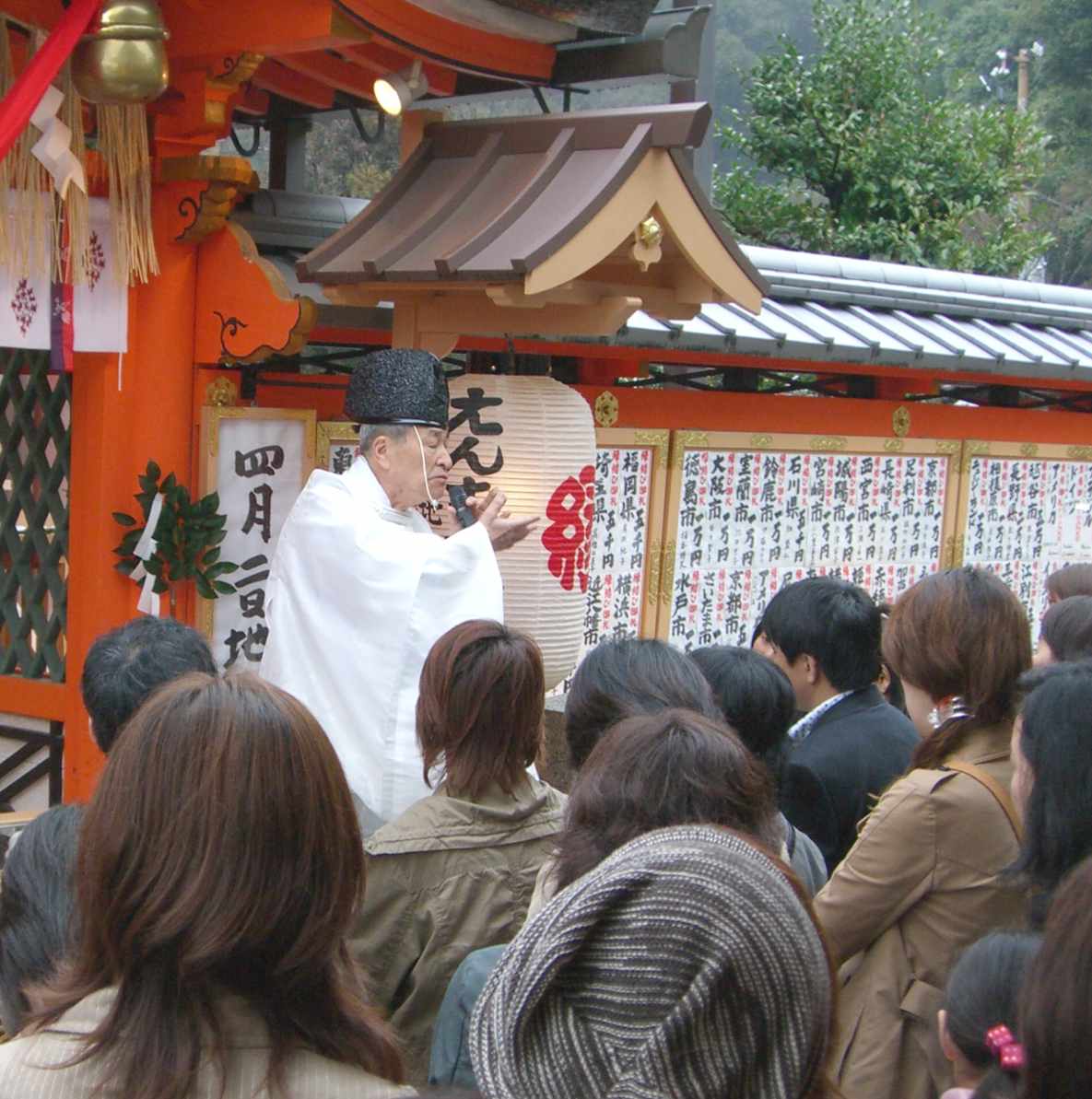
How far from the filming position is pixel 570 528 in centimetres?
583

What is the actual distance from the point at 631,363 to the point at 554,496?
6.46 ft

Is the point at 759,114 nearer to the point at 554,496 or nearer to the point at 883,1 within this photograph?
the point at 554,496

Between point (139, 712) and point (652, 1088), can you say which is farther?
point (139, 712)

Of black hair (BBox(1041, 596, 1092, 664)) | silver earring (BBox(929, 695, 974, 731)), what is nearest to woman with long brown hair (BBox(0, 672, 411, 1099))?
silver earring (BBox(929, 695, 974, 731))

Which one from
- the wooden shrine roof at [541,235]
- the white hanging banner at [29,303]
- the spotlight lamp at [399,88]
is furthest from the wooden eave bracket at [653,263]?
the white hanging banner at [29,303]

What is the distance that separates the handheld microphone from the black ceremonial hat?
40cm

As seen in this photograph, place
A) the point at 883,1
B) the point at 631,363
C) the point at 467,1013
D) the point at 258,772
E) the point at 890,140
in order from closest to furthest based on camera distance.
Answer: the point at 258,772 < the point at 467,1013 < the point at 631,363 < the point at 890,140 < the point at 883,1

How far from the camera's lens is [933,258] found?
1570 cm

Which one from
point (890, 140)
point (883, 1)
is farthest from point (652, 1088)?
point (883, 1)

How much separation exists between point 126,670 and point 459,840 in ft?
2.66

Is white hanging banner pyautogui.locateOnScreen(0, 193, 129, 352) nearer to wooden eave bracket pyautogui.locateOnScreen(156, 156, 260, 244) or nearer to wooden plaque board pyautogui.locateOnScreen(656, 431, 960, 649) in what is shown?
wooden eave bracket pyautogui.locateOnScreen(156, 156, 260, 244)

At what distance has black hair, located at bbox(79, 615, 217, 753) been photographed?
127 inches

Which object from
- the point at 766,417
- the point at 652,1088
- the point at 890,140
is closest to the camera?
the point at 652,1088

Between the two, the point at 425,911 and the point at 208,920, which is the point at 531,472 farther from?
the point at 208,920
